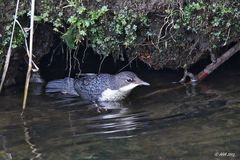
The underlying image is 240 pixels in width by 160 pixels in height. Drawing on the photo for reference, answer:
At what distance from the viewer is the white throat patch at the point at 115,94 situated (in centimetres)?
728

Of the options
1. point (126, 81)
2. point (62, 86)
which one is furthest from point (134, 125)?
point (62, 86)

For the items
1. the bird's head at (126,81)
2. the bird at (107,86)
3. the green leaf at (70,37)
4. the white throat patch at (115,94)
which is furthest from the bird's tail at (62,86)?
the green leaf at (70,37)

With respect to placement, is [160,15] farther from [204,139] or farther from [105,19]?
[204,139]

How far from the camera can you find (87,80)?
756cm

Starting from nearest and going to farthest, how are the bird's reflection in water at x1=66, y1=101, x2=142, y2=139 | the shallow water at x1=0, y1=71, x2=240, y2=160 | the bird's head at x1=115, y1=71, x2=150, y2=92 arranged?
the shallow water at x1=0, y1=71, x2=240, y2=160 → the bird's reflection in water at x1=66, y1=101, x2=142, y2=139 → the bird's head at x1=115, y1=71, x2=150, y2=92

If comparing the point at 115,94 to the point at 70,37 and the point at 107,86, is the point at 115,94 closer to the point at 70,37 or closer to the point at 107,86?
the point at 107,86

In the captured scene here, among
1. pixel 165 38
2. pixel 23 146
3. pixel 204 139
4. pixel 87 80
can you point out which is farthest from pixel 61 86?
pixel 204 139

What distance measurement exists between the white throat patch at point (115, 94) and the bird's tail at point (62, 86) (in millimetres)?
620

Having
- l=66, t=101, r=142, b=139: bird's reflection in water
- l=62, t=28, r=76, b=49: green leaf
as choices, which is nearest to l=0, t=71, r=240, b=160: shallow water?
l=66, t=101, r=142, b=139: bird's reflection in water

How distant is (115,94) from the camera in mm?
7312

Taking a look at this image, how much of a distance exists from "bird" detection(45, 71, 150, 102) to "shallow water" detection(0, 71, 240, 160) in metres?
0.17

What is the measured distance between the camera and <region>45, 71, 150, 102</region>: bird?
284 inches

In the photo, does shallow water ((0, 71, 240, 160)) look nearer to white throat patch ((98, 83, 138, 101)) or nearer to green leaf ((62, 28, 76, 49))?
white throat patch ((98, 83, 138, 101))

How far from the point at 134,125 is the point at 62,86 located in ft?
7.25
